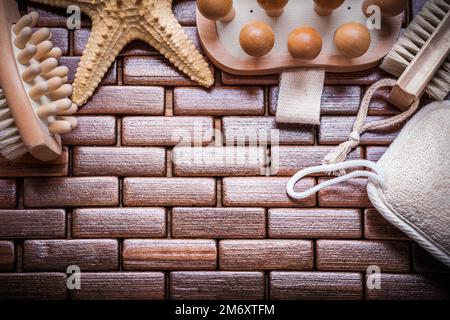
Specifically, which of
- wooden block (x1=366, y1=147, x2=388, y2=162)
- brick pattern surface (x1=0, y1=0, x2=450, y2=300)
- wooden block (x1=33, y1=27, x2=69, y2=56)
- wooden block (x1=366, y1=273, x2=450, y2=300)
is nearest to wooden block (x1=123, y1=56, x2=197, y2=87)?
brick pattern surface (x1=0, y1=0, x2=450, y2=300)

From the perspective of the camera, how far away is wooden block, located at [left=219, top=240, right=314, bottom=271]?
768 mm

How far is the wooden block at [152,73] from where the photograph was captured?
779 millimetres

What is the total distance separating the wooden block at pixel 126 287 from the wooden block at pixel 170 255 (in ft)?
0.05

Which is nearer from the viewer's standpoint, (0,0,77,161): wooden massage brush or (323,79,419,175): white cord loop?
(0,0,77,161): wooden massage brush

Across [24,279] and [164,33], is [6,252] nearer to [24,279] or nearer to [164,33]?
[24,279]


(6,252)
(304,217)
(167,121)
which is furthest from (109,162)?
(304,217)

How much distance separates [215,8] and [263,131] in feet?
0.70

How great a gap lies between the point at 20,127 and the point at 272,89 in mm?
401

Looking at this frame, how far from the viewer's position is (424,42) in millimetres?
736

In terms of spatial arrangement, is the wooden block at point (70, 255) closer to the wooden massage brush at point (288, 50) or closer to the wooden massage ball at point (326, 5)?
the wooden massage brush at point (288, 50)

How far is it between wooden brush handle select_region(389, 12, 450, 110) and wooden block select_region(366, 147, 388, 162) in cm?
10

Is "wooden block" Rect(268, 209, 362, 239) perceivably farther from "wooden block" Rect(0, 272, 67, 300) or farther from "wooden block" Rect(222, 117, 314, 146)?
"wooden block" Rect(0, 272, 67, 300)

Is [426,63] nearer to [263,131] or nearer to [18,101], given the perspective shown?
[263,131]

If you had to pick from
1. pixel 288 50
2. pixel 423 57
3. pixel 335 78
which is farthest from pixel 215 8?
pixel 423 57
